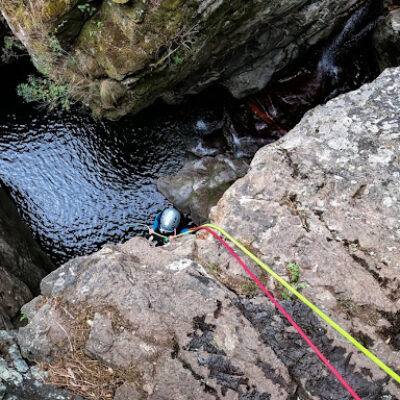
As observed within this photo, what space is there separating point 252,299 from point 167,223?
3.67 m

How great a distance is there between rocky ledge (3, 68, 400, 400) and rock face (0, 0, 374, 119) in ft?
7.58

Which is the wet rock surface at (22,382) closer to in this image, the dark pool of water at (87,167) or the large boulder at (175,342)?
the large boulder at (175,342)

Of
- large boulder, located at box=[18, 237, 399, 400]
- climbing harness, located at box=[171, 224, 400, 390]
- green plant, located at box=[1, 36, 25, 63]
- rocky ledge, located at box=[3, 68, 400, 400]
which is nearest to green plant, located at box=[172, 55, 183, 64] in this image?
rocky ledge, located at box=[3, 68, 400, 400]

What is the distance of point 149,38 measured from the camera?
4699 mm

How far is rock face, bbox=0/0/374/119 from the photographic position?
4.61 meters

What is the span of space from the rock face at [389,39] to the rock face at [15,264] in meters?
7.21

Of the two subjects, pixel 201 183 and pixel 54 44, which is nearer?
pixel 54 44

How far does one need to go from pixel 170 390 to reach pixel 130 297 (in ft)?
2.56

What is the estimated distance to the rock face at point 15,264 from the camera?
4527 millimetres

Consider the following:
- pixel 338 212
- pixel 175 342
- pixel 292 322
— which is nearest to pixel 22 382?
pixel 175 342

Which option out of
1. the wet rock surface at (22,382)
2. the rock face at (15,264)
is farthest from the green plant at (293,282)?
the rock face at (15,264)

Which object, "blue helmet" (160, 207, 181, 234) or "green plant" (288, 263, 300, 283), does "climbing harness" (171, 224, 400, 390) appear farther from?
"blue helmet" (160, 207, 181, 234)

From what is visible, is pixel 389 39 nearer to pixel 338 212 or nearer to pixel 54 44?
pixel 338 212

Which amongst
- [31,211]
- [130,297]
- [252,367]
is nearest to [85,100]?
[31,211]
